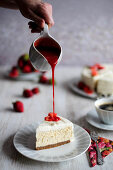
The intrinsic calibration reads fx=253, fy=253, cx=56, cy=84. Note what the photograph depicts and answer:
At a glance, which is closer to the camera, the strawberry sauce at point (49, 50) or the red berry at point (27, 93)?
the strawberry sauce at point (49, 50)

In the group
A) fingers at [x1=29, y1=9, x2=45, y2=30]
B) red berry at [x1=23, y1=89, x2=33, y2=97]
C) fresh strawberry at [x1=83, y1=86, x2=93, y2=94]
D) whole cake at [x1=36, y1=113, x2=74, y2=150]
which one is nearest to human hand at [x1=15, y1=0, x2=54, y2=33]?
fingers at [x1=29, y1=9, x2=45, y2=30]

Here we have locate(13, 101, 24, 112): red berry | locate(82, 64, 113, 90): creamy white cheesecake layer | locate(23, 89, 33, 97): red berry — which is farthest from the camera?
locate(82, 64, 113, 90): creamy white cheesecake layer

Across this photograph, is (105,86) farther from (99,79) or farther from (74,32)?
(74,32)

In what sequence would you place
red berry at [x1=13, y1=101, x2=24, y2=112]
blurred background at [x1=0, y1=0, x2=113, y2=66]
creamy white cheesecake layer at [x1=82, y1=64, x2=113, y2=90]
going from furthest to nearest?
blurred background at [x1=0, y1=0, x2=113, y2=66] < creamy white cheesecake layer at [x1=82, y1=64, x2=113, y2=90] < red berry at [x1=13, y1=101, x2=24, y2=112]

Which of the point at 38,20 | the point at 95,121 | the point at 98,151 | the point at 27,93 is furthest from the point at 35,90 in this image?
the point at 98,151

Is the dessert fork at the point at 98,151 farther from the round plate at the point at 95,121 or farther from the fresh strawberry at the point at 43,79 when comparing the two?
the fresh strawberry at the point at 43,79

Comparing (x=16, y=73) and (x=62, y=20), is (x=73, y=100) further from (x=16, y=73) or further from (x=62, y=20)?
(x=62, y=20)

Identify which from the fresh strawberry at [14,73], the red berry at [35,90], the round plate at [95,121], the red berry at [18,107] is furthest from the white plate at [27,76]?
the round plate at [95,121]

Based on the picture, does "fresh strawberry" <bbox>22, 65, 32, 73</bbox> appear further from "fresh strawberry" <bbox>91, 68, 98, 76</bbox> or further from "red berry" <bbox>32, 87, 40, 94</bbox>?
"fresh strawberry" <bbox>91, 68, 98, 76</bbox>
